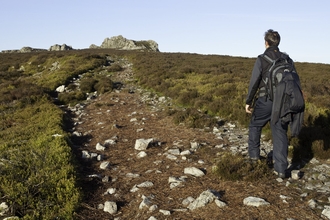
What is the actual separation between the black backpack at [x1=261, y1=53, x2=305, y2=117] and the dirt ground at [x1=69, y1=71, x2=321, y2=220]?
1522mm

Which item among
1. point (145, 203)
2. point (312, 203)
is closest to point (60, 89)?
point (145, 203)

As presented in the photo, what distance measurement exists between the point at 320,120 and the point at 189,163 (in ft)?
15.5

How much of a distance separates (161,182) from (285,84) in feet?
10.1

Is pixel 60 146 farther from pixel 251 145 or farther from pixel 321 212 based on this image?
pixel 321 212

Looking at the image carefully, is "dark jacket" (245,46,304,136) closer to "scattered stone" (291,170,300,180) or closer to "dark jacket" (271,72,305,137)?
"dark jacket" (271,72,305,137)

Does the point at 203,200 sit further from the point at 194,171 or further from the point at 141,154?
the point at 141,154

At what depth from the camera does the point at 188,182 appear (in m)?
5.66

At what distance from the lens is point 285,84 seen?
4918 mm

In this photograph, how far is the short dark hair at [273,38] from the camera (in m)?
5.35

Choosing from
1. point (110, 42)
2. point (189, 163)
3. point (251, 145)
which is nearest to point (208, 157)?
point (189, 163)

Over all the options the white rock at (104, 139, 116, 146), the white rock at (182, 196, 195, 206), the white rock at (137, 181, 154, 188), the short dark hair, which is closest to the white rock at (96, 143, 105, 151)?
the white rock at (104, 139, 116, 146)

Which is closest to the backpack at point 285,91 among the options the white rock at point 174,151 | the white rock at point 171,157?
the white rock at point 171,157

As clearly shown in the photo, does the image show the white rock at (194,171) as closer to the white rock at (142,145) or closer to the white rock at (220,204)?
the white rock at (220,204)

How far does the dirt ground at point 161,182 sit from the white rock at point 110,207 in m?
0.08
